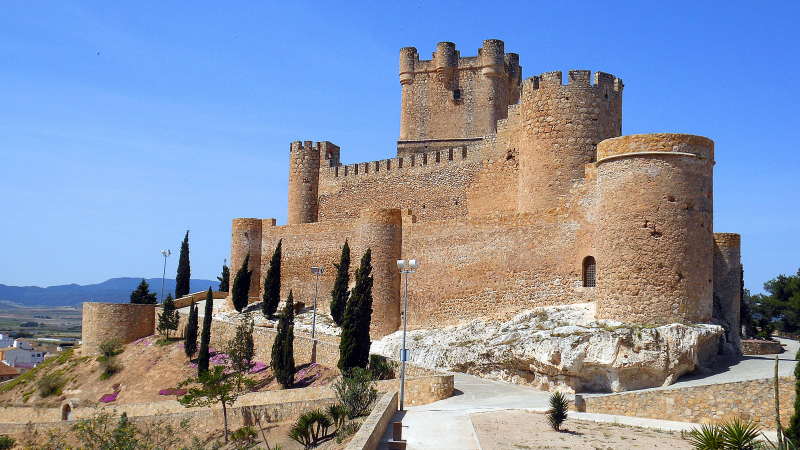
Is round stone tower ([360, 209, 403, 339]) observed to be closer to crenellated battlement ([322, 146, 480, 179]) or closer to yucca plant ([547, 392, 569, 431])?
crenellated battlement ([322, 146, 480, 179])

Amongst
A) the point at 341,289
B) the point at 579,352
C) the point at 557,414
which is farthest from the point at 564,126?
the point at 557,414

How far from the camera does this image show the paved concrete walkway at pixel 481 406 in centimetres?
1478

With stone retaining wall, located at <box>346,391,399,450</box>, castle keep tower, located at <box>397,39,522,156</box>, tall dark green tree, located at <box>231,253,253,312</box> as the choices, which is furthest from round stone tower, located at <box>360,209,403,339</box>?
stone retaining wall, located at <box>346,391,399,450</box>

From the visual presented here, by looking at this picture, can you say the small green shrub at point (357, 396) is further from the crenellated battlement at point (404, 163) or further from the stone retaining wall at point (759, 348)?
the stone retaining wall at point (759, 348)

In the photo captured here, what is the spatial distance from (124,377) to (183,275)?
12848 millimetres

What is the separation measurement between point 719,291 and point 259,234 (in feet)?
70.6

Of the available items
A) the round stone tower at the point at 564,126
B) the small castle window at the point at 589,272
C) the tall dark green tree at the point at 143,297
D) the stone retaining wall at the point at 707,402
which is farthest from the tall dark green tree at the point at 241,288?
the stone retaining wall at the point at 707,402

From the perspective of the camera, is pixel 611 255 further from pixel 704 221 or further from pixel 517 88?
pixel 517 88

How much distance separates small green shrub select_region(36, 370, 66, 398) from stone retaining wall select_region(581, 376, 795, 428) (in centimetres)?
2589

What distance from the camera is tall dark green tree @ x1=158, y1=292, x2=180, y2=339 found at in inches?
1443

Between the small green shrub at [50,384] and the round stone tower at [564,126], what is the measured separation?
22.7m

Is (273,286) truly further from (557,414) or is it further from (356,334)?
(557,414)

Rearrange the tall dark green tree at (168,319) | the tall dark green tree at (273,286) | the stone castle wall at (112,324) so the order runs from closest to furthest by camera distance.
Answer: the tall dark green tree at (273,286) → the tall dark green tree at (168,319) → the stone castle wall at (112,324)

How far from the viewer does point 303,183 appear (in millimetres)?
37812
